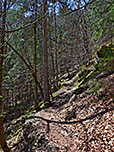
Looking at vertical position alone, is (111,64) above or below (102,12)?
below

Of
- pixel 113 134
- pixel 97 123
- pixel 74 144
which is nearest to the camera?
pixel 113 134

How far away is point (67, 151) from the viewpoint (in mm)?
4027

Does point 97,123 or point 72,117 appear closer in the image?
point 97,123

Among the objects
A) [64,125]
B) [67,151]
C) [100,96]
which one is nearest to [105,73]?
[100,96]

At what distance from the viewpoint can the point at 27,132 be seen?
6.16m

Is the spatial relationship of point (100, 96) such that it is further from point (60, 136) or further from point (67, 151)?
point (67, 151)

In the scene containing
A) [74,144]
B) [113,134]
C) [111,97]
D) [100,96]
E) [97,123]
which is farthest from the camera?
[100,96]

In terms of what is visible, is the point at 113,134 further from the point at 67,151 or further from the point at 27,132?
the point at 27,132

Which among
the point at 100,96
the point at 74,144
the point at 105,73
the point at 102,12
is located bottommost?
the point at 74,144

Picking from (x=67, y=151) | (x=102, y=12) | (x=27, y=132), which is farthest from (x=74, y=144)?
(x=102, y=12)

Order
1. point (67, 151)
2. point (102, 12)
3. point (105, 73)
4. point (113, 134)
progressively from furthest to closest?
point (105, 73) < point (102, 12) < point (67, 151) < point (113, 134)

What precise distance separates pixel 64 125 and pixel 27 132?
188cm

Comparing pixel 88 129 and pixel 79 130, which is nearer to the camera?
pixel 88 129

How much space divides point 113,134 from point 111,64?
4372 mm
